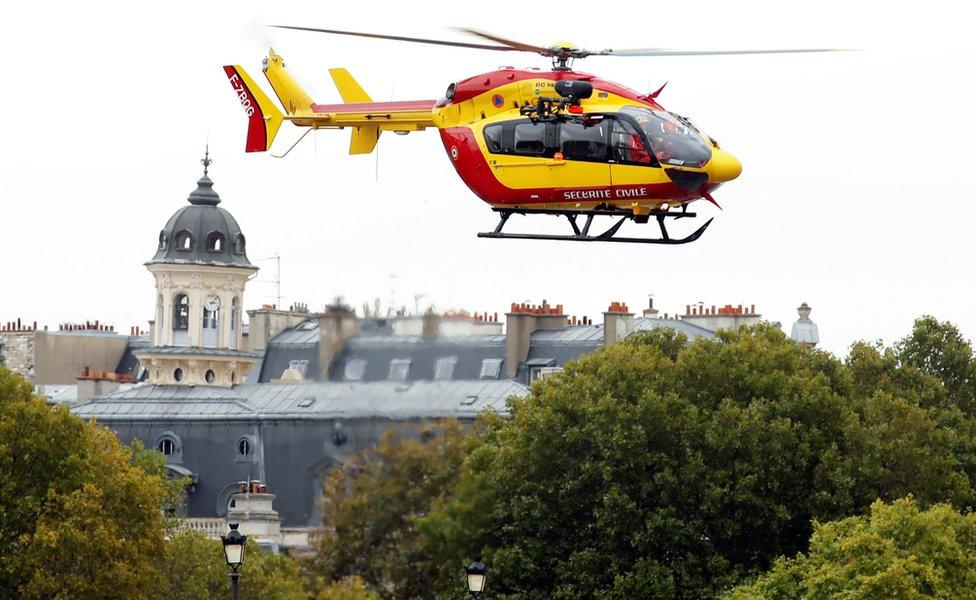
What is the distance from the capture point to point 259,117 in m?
88.5

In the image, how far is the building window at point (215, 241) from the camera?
15175 cm

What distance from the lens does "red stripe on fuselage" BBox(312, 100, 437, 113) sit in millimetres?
84875

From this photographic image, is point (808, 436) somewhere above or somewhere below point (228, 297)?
below

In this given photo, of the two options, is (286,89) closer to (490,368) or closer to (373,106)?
(373,106)

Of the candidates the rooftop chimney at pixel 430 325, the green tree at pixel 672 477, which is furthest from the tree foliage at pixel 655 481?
the rooftop chimney at pixel 430 325

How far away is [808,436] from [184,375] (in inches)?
1653

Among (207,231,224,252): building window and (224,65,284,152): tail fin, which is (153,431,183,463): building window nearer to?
(207,231,224,252): building window

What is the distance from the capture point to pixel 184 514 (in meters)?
122

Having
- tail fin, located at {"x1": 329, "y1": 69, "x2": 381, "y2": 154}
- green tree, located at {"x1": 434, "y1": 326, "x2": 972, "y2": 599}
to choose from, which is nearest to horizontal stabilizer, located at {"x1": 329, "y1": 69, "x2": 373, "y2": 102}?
tail fin, located at {"x1": 329, "y1": 69, "x2": 381, "y2": 154}

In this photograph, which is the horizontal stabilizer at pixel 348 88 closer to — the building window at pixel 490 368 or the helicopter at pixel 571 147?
the helicopter at pixel 571 147

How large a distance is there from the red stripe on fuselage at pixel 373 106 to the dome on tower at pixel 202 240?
6433cm

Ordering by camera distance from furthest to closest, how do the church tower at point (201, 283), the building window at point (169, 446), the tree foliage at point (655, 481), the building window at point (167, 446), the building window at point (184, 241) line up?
the building window at point (184, 241) < the church tower at point (201, 283) < the building window at point (167, 446) < the building window at point (169, 446) < the tree foliage at point (655, 481)

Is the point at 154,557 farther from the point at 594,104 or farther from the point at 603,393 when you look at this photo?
the point at 594,104

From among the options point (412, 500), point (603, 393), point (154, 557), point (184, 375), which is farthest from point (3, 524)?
point (184, 375)
